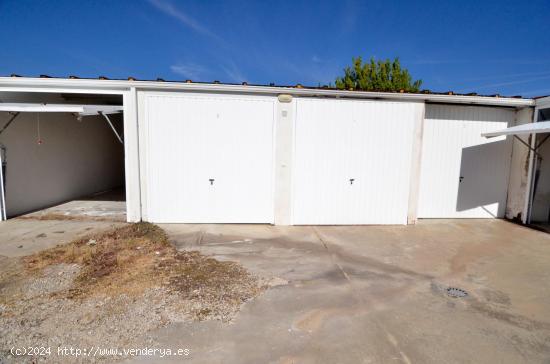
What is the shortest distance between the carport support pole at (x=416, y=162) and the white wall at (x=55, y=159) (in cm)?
934

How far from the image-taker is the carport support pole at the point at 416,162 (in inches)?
259

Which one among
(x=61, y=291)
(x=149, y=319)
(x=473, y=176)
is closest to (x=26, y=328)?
(x=61, y=291)

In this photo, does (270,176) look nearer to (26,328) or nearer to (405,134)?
(405,134)

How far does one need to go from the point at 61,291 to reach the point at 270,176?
4.17 metres

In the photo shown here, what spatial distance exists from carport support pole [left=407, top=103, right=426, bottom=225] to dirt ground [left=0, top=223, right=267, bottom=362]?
4.65 metres

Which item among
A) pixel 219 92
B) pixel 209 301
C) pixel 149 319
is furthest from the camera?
pixel 219 92

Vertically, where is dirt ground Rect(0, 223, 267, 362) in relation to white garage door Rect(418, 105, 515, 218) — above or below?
below

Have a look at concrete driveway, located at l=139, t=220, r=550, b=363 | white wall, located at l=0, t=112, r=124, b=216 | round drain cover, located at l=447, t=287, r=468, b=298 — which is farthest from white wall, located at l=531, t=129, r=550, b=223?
white wall, located at l=0, t=112, r=124, b=216

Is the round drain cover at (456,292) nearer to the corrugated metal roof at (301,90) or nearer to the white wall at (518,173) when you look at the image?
the corrugated metal roof at (301,90)

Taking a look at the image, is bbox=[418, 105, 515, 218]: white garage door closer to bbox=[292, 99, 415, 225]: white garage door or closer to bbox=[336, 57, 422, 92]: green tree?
bbox=[292, 99, 415, 225]: white garage door

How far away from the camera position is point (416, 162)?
6676 mm

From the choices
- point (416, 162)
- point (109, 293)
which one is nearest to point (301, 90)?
point (416, 162)

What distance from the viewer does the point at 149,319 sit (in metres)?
2.86

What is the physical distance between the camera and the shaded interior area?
22.3 feet
